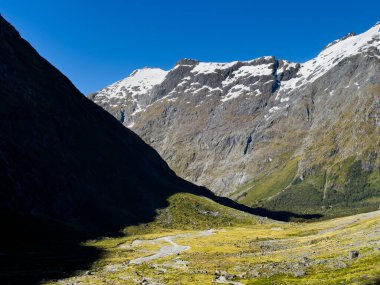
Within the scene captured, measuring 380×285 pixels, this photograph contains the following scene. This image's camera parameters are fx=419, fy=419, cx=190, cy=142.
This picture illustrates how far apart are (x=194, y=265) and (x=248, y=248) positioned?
3572cm

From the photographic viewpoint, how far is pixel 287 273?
250 feet

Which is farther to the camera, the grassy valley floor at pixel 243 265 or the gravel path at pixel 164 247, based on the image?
the gravel path at pixel 164 247

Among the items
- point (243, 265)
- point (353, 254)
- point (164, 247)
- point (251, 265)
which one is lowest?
point (164, 247)

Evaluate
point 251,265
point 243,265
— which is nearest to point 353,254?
point 251,265

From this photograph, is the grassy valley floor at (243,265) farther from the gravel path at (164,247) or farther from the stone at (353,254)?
the gravel path at (164,247)

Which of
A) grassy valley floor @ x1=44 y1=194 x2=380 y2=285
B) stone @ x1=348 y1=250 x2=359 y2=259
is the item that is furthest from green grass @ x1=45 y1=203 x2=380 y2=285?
stone @ x1=348 y1=250 x2=359 y2=259

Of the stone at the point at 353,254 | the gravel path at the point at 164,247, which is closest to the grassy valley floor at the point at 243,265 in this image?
the stone at the point at 353,254

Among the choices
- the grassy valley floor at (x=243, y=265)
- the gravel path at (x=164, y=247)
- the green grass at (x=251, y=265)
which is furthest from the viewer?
the gravel path at (x=164, y=247)

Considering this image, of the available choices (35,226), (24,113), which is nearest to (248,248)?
(35,226)

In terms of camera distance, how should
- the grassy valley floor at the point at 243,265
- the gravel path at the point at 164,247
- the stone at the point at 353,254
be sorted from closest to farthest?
the grassy valley floor at the point at 243,265 → the stone at the point at 353,254 → the gravel path at the point at 164,247

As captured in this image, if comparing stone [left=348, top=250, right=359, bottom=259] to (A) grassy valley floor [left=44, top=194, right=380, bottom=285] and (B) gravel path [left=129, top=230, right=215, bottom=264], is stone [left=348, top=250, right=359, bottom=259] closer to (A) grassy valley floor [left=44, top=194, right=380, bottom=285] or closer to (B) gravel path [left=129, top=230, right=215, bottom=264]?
(A) grassy valley floor [left=44, top=194, right=380, bottom=285]

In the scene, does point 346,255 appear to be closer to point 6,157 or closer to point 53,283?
point 53,283

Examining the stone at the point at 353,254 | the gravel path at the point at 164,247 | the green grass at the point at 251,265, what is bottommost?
the gravel path at the point at 164,247

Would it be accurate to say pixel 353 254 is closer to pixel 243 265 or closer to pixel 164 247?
pixel 243 265
